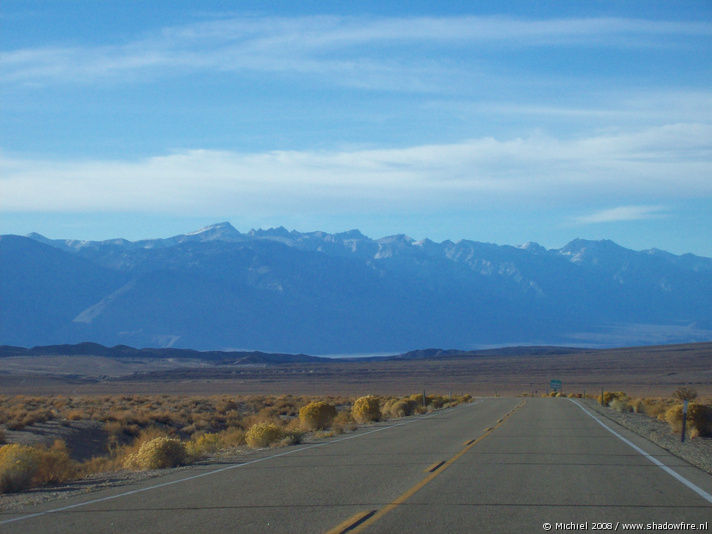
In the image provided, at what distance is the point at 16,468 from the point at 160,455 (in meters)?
2.89

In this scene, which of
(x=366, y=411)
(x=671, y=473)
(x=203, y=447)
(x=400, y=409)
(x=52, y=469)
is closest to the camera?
(x=671, y=473)

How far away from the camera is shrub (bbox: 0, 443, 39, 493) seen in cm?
1219

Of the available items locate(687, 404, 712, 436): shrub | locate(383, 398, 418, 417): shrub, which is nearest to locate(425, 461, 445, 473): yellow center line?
locate(687, 404, 712, 436): shrub

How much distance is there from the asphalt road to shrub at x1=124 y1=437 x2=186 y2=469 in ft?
3.00

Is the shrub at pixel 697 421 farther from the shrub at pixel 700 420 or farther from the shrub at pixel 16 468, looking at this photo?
the shrub at pixel 16 468

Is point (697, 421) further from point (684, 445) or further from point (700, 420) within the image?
point (684, 445)

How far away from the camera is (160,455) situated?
575 inches

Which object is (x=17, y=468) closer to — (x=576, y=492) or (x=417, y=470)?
(x=417, y=470)

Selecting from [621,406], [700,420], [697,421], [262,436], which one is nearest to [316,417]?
[262,436]

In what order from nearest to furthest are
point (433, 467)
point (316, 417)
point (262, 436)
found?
point (433, 467) < point (262, 436) < point (316, 417)

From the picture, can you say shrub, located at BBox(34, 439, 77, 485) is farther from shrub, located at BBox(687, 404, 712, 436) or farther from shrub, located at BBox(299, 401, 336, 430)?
shrub, located at BBox(687, 404, 712, 436)

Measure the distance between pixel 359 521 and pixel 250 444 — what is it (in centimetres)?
1098

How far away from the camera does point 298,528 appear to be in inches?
322

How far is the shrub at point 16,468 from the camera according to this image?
12.2m
